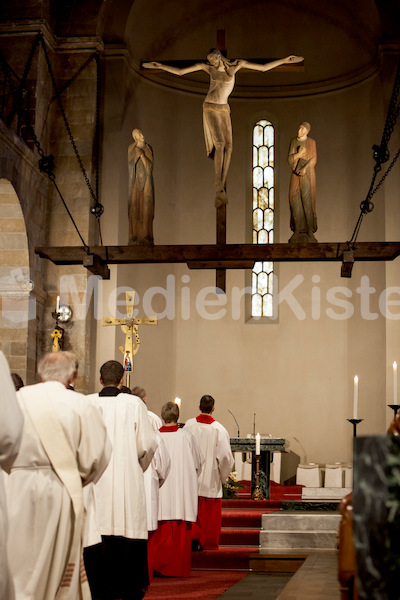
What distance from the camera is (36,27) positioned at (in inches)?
521

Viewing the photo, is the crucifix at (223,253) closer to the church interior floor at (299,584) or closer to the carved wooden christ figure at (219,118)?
the carved wooden christ figure at (219,118)

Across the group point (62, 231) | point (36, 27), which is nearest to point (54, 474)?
point (62, 231)

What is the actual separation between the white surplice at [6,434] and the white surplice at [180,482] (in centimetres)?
452

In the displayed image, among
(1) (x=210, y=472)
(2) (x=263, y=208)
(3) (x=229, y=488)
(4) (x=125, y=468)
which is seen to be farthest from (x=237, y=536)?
(2) (x=263, y=208)

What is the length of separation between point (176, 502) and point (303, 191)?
15.3 feet

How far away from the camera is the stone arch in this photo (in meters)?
12.2

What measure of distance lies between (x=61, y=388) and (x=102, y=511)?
79.0 inches

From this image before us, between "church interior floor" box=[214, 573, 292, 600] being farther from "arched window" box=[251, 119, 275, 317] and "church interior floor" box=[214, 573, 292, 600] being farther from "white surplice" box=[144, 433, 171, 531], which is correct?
"arched window" box=[251, 119, 275, 317]

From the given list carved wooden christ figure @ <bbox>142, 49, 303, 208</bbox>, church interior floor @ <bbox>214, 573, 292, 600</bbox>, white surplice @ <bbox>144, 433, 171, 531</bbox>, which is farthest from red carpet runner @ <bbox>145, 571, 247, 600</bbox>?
carved wooden christ figure @ <bbox>142, 49, 303, 208</bbox>

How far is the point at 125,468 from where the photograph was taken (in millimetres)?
6039

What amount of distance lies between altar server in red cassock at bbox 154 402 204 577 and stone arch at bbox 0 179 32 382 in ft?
15.0

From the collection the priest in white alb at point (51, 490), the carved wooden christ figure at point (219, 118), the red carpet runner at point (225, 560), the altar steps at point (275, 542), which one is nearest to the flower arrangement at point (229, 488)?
the red carpet runner at point (225, 560)

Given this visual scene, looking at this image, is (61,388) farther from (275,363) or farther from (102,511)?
(275,363)

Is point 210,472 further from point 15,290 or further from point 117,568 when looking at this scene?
point 15,290
